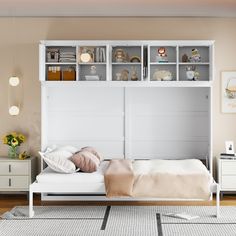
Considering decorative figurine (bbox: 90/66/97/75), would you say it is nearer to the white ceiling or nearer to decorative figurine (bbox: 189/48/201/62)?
the white ceiling

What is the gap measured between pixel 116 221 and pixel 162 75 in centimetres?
220

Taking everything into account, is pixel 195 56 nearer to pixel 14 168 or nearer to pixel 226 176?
pixel 226 176

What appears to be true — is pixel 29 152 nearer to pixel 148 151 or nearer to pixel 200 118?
pixel 148 151

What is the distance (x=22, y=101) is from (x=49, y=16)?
1211 millimetres

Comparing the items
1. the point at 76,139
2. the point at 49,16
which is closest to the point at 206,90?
the point at 76,139

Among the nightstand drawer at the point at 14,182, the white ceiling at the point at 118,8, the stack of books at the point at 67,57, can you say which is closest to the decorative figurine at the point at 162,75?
the white ceiling at the point at 118,8

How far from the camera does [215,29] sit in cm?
722

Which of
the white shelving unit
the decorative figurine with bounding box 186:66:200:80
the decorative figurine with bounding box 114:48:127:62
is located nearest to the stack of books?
the white shelving unit

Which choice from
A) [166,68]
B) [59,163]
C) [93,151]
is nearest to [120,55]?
[166,68]

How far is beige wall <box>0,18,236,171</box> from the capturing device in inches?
284

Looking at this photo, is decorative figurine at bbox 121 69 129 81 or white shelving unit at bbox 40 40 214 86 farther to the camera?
decorative figurine at bbox 121 69 129 81

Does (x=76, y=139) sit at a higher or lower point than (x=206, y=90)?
lower

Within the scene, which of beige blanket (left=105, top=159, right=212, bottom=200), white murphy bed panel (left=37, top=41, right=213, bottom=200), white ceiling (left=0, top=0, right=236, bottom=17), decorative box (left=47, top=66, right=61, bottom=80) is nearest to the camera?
beige blanket (left=105, top=159, right=212, bottom=200)

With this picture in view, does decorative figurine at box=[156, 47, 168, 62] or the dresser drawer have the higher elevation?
decorative figurine at box=[156, 47, 168, 62]
